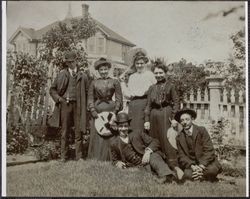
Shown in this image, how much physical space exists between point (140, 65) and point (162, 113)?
1.87ft

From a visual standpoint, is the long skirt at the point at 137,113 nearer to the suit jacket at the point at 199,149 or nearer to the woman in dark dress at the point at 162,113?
the woman in dark dress at the point at 162,113

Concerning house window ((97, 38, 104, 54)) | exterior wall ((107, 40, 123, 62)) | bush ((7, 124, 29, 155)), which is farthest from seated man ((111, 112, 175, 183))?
bush ((7, 124, 29, 155))

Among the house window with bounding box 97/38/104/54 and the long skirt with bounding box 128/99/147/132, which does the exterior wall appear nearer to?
the house window with bounding box 97/38/104/54

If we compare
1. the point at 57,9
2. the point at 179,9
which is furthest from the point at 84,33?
the point at 179,9

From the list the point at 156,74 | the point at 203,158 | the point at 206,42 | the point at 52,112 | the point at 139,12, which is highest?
the point at 139,12

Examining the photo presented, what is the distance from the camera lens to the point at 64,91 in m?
4.70

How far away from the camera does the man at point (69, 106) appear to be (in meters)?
4.67

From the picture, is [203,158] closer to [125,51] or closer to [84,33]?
[125,51]

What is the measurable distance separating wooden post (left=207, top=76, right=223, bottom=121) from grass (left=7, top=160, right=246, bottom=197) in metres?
0.71

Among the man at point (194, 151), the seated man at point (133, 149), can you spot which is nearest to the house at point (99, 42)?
the seated man at point (133, 149)

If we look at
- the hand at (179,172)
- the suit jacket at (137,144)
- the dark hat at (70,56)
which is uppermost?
the dark hat at (70,56)

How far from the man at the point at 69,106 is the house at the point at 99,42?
0.24 metres

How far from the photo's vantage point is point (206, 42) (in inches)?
185

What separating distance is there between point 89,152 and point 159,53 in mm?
1303
